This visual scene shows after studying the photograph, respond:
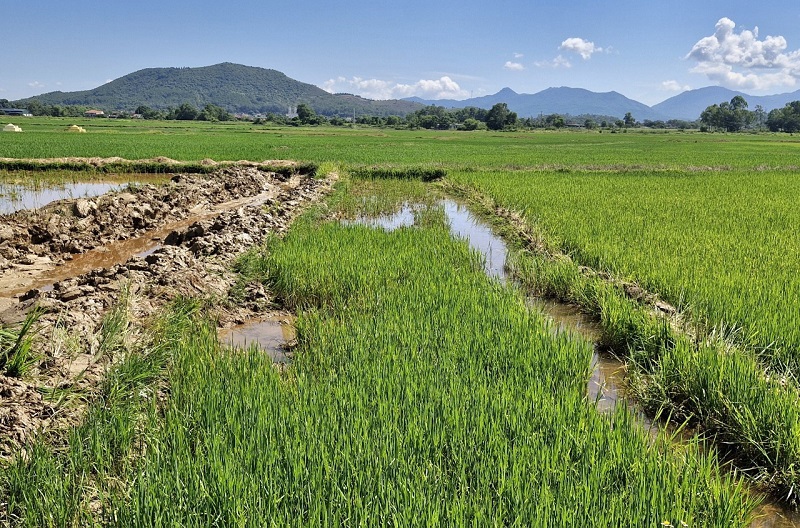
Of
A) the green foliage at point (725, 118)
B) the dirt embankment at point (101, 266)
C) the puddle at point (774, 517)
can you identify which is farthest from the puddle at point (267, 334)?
the green foliage at point (725, 118)

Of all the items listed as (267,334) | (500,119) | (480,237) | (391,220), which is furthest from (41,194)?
(500,119)

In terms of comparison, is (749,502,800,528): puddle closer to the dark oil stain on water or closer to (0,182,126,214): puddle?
the dark oil stain on water

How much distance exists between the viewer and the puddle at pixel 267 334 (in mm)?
4656

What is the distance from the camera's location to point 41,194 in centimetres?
1378

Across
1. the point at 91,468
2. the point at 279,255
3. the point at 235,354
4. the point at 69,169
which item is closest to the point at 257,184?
the point at 69,169

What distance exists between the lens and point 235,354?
388cm

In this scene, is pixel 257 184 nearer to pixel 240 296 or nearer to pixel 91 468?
pixel 240 296

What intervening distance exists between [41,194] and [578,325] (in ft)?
46.8

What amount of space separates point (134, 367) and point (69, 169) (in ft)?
60.6

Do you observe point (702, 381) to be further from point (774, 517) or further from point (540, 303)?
point (540, 303)

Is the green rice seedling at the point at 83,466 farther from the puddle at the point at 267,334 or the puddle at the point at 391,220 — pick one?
the puddle at the point at 391,220

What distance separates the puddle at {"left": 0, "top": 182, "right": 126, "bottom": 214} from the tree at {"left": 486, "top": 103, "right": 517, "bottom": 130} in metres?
68.0

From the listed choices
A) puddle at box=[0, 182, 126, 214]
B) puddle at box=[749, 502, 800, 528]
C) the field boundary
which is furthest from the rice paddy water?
puddle at box=[0, 182, 126, 214]

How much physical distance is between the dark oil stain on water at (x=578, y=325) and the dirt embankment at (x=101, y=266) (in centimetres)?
292
